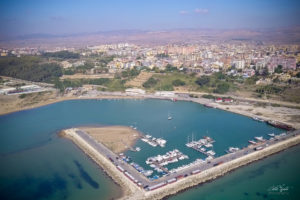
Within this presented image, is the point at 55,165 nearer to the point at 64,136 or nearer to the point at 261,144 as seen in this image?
the point at 64,136

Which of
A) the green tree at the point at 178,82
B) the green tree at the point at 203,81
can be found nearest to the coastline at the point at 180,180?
the green tree at the point at 203,81

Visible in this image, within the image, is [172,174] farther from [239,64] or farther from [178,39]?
[178,39]

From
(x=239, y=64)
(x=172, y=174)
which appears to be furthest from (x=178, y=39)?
(x=172, y=174)

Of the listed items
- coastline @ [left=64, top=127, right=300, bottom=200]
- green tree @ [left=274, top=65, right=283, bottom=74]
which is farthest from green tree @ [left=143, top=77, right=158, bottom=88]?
coastline @ [left=64, top=127, right=300, bottom=200]

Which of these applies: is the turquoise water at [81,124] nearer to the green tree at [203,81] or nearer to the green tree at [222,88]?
the green tree at [222,88]

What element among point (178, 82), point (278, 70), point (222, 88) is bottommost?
point (222, 88)

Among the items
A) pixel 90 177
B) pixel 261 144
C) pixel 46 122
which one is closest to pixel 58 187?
pixel 90 177
